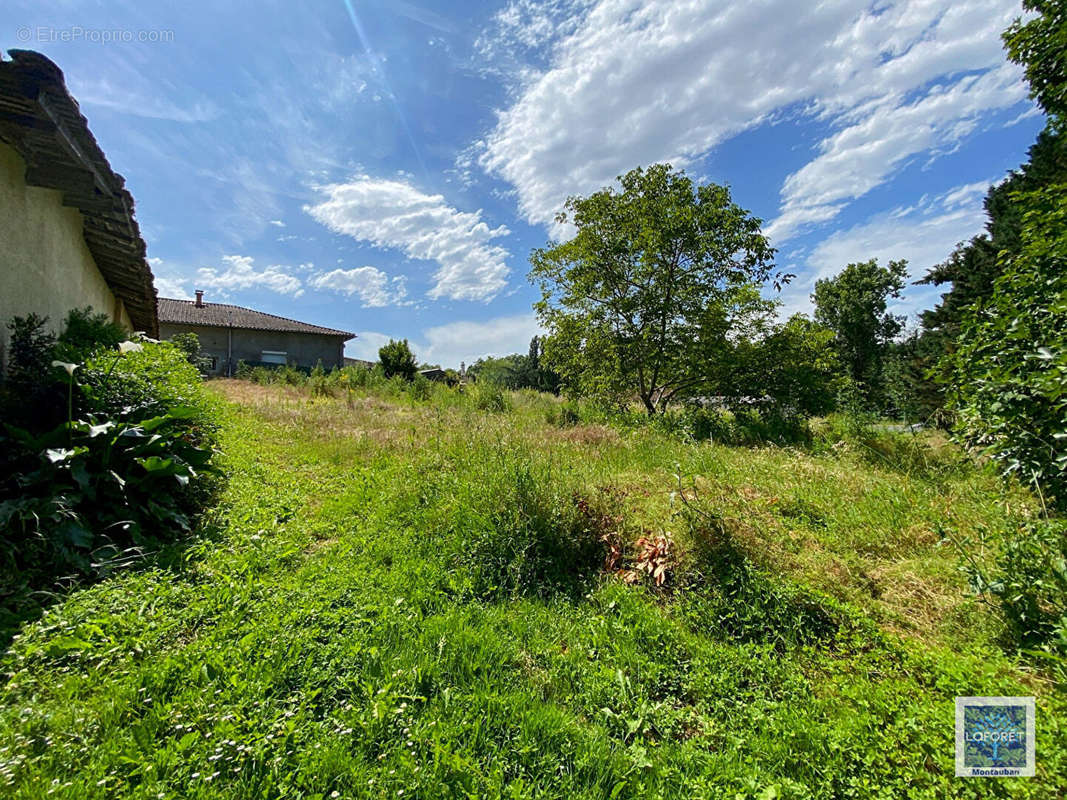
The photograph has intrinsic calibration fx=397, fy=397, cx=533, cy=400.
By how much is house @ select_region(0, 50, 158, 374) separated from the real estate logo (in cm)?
650

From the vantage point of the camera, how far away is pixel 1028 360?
290 centimetres

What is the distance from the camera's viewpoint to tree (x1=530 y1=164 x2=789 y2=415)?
9.45 meters

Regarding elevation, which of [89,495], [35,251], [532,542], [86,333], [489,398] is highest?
[35,251]

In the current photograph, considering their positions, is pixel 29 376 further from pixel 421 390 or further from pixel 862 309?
pixel 862 309

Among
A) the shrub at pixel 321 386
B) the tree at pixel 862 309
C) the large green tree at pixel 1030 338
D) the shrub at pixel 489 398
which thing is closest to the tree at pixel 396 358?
the shrub at pixel 321 386

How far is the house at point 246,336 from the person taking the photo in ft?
73.5

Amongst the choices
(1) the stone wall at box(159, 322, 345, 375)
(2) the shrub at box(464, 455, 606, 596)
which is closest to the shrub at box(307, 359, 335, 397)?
(2) the shrub at box(464, 455, 606, 596)

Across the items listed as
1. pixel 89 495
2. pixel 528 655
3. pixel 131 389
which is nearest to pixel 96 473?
pixel 89 495

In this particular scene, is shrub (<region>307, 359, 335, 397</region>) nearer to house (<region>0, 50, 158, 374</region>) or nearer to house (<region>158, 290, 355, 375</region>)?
house (<region>0, 50, 158, 374</region>)

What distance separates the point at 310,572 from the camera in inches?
115

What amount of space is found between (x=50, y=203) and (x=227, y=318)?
23086 millimetres

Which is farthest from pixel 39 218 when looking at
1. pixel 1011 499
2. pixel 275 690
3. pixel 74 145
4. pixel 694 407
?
pixel 694 407

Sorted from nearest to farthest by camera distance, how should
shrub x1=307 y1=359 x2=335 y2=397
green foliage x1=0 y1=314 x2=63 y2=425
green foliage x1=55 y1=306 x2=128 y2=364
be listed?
green foliage x1=0 y1=314 x2=63 y2=425, green foliage x1=55 y1=306 x2=128 y2=364, shrub x1=307 y1=359 x2=335 y2=397

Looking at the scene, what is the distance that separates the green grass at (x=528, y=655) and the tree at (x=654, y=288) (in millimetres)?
6112
